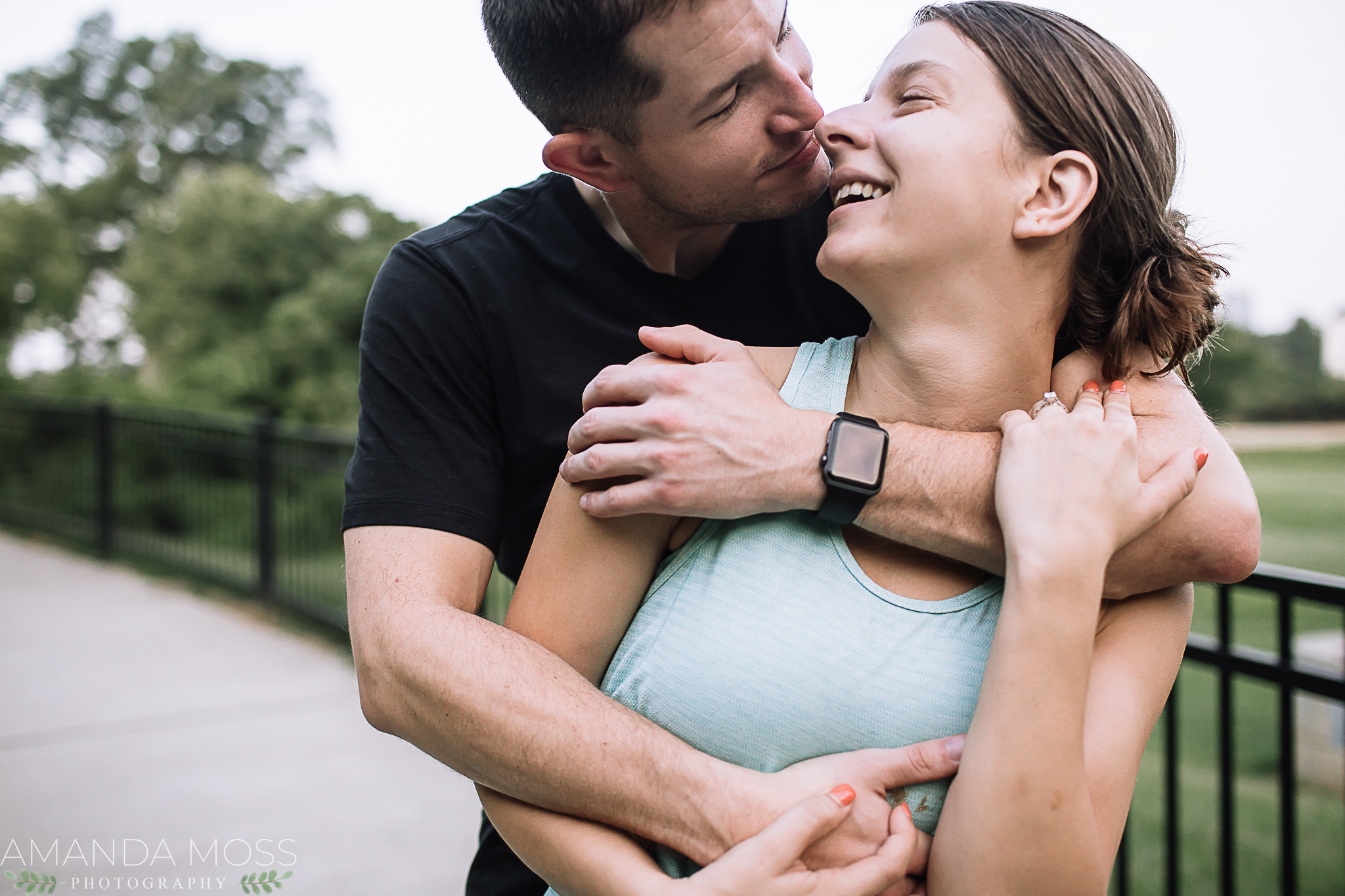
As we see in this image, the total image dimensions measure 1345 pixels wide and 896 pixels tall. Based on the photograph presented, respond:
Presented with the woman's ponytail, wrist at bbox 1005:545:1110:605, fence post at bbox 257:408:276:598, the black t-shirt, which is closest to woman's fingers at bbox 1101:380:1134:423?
the woman's ponytail

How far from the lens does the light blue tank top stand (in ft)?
4.35

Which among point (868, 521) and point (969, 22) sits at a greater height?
point (969, 22)

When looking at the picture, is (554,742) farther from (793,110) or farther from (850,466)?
(793,110)

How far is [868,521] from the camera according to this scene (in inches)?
54.6

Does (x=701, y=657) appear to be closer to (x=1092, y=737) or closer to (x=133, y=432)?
(x=1092, y=737)

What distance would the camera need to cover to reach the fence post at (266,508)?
22.8ft

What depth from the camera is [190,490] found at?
8781mm

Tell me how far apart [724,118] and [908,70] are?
1.30 ft

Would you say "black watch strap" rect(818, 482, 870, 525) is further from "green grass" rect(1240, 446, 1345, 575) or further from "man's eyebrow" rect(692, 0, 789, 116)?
"green grass" rect(1240, 446, 1345, 575)

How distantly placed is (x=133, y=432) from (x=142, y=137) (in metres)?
19.9

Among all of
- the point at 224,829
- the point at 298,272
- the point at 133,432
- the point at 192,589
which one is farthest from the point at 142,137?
the point at 224,829

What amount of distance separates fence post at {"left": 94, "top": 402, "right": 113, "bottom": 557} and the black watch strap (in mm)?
9301

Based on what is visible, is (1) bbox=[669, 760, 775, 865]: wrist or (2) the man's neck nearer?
(1) bbox=[669, 760, 775, 865]: wrist

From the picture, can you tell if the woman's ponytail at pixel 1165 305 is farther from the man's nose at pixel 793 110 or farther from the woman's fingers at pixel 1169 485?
the man's nose at pixel 793 110
